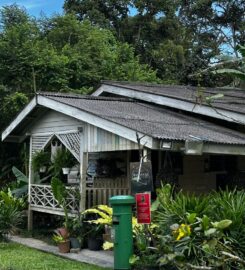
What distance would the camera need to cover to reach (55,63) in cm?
1947

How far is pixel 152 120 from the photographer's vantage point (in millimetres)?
10820

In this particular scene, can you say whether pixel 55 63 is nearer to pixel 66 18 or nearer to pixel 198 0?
pixel 66 18

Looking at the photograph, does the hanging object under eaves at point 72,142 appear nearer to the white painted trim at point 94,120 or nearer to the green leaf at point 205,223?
the white painted trim at point 94,120

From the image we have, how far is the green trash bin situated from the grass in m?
1.63

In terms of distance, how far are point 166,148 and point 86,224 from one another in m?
2.95

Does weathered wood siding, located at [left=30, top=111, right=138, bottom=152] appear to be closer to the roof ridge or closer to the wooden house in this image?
the wooden house

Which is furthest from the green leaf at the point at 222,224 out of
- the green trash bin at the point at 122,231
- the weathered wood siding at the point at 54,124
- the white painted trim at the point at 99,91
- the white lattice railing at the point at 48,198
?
the white painted trim at the point at 99,91

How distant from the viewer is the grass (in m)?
8.84

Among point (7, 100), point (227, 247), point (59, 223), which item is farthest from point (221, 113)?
point (7, 100)

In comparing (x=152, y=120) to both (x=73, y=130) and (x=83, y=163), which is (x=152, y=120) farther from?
(x=73, y=130)

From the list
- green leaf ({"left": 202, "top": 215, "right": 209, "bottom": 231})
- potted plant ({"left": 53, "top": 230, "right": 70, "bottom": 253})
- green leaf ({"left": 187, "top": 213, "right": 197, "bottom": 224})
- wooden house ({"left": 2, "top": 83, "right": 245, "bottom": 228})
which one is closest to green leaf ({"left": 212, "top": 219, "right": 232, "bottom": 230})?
green leaf ({"left": 202, "top": 215, "right": 209, "bottom": 231})

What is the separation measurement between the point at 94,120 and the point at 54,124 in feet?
8.13

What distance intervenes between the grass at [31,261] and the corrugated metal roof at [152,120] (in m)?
2.71

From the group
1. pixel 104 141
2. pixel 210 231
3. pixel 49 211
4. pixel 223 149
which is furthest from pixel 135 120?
pixel 210 231
